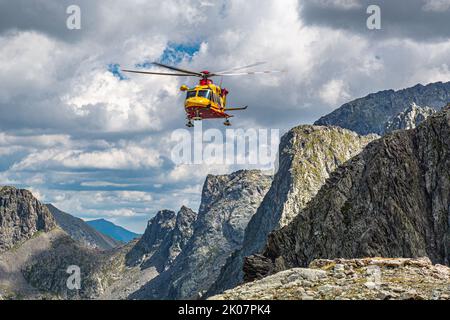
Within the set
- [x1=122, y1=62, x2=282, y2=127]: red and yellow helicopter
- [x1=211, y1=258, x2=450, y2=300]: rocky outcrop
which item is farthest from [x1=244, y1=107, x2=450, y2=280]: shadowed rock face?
[x1=211, y1=258, x2=450, y2=300]: rocky outcrop

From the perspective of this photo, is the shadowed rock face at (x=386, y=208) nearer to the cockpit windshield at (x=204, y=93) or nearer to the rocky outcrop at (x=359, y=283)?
the cockpit windshield at (x=204, y=93)

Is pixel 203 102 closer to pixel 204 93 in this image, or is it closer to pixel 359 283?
pixel 204 93

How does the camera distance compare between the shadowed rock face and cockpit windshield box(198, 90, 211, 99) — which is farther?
the shadowed rock face

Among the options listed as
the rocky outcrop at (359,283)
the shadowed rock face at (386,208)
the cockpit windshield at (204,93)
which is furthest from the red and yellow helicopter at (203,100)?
the shadowed rock face at (386,208)

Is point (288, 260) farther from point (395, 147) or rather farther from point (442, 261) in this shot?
point (395, 147)

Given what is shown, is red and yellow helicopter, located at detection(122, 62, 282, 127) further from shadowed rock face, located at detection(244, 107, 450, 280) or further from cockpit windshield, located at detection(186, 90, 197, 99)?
shadowed rock face, located at detection(244, 107, 450, 280)

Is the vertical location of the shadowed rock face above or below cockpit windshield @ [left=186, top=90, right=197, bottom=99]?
below
